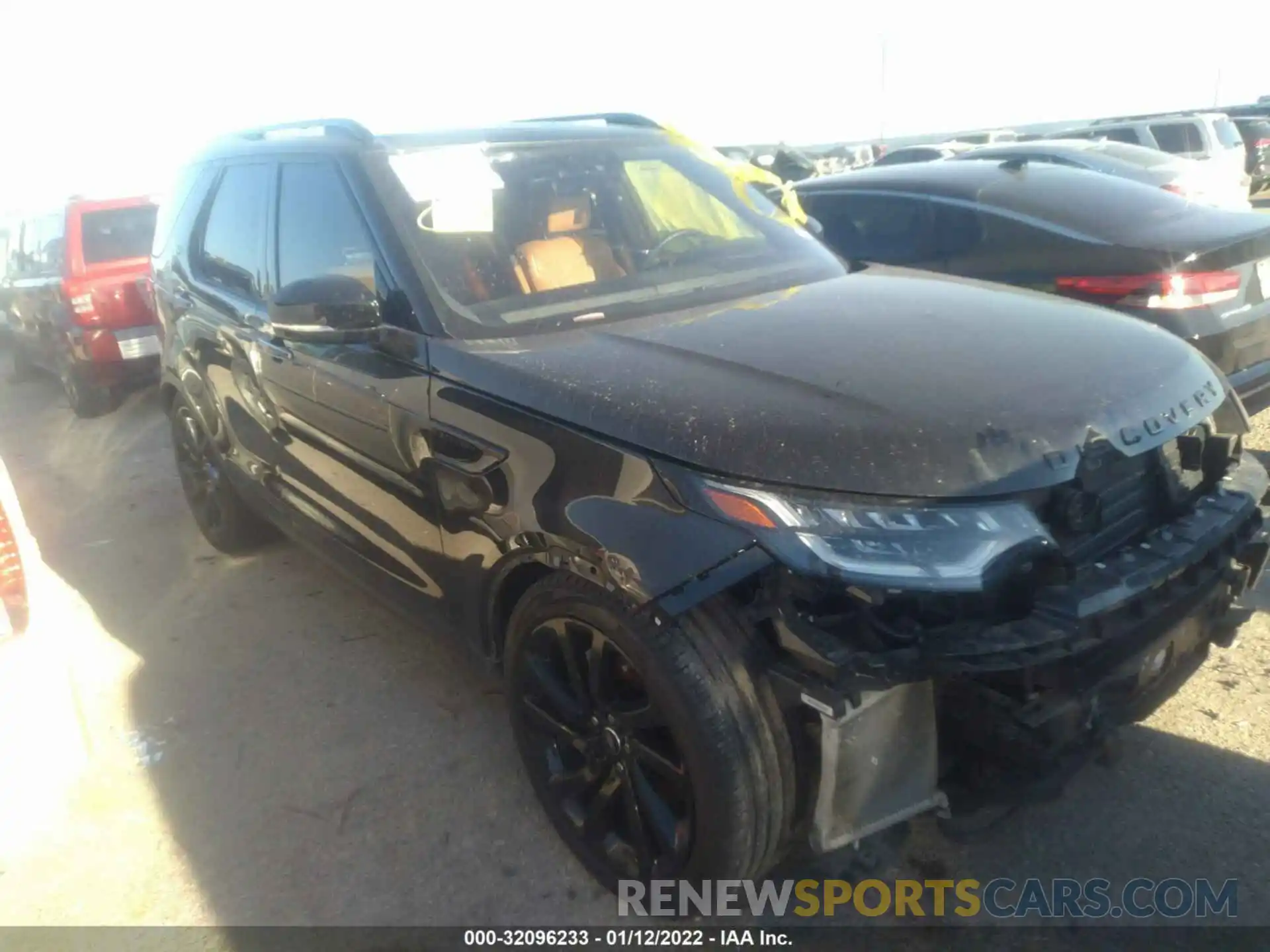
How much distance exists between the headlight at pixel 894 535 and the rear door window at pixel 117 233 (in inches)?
306

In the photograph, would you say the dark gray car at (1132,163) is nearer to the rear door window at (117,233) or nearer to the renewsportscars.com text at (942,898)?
the rear door window at (117,233)

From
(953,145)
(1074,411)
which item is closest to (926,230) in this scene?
(1074,411)

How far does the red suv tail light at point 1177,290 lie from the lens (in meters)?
3.88

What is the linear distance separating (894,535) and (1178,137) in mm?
14886

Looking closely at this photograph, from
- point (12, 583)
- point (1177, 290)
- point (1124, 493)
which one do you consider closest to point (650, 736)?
point (1124, 493)

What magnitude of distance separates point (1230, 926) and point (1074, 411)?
1.29 m

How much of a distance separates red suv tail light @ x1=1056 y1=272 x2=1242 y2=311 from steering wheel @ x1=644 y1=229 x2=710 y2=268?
1957mm

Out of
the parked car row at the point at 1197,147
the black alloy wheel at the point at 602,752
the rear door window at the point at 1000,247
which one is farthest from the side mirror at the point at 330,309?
the parked car row at the point at 1197,147

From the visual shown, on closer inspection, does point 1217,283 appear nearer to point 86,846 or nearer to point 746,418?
point 746,418

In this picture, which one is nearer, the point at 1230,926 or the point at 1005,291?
the point at 1230,926

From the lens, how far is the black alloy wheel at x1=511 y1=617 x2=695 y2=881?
2.23 metres

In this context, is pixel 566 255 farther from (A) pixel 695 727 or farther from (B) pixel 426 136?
(A) pixel 695 727

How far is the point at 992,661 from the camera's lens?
1.83 meters

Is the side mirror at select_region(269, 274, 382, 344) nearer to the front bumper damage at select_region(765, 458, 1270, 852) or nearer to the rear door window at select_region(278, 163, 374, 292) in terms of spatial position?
the rear door window at select_region(278, 163, 374, 292)
